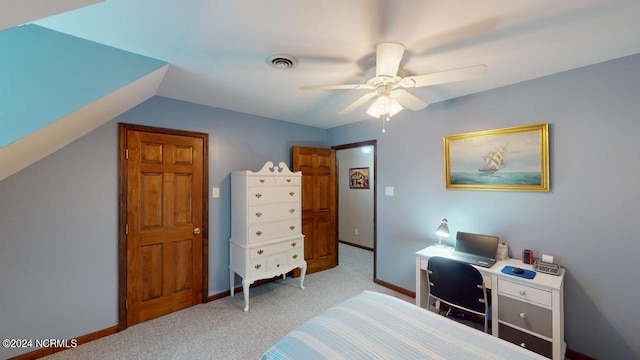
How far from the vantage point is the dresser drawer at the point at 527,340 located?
1.79m

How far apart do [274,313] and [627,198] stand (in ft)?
10.4

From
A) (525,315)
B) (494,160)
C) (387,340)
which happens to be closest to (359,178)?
(494,160)

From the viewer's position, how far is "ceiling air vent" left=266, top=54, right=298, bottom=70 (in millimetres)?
1740

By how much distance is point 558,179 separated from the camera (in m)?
2.05

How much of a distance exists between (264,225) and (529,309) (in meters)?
2.54

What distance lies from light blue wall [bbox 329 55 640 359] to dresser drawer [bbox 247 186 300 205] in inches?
72.6

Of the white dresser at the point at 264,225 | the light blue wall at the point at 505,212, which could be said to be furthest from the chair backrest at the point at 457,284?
the white dresser at the point at 264,225

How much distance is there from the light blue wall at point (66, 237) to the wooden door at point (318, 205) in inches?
66.3

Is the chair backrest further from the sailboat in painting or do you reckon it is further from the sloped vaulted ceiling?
the sloped vaulted ceiling

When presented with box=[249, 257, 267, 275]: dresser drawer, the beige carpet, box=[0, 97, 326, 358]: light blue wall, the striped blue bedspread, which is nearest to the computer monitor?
the beige carpet

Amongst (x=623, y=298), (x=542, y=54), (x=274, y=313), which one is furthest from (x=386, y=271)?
(x=542, y=54)

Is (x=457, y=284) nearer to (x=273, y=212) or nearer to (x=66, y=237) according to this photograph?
(x=273, y=212)

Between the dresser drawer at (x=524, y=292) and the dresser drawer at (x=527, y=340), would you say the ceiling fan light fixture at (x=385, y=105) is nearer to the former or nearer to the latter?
the dresser drawer at (x=524, y=292)

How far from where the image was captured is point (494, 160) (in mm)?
2373
